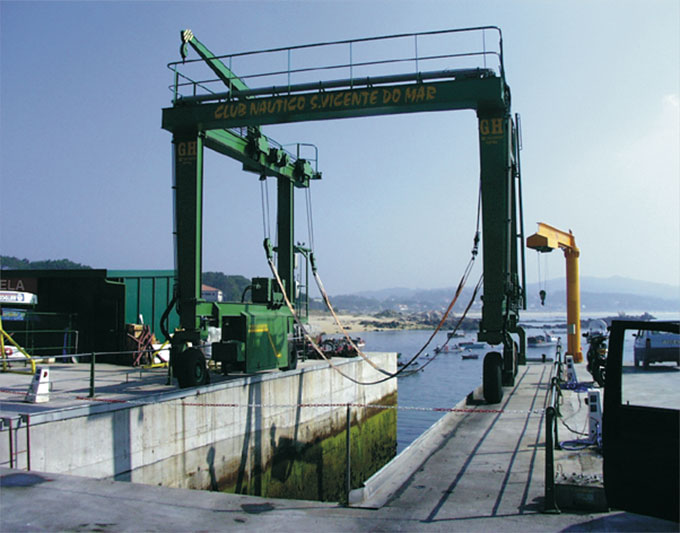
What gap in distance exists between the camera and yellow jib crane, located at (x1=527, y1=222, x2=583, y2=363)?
90.3 feet

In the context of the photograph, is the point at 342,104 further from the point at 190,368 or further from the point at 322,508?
the point at 322,508

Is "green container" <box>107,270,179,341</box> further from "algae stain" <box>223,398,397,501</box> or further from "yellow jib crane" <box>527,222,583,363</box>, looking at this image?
"yellow jib crane" <box>527,222,583,363</box>

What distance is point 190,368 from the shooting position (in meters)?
13.7

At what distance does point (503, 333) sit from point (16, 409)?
925cm

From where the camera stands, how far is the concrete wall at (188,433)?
31.9ft

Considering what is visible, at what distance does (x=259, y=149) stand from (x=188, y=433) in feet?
29.2

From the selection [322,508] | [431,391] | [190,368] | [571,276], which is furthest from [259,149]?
[431,391]

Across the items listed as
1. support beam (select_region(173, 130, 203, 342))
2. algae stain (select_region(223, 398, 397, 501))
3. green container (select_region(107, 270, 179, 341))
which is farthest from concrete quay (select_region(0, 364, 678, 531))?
green container (select_region(107, 270, 179, 341))

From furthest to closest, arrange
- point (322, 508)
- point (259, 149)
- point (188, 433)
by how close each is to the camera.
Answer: point (259, 149) < point (188, 433) < point (322, 508)

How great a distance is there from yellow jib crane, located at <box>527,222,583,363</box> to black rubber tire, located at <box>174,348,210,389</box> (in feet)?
59.8

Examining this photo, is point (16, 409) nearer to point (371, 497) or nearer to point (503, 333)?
point (371, 497)

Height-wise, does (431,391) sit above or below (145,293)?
below

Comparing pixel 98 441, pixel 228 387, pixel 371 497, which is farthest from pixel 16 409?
pixel 371 497

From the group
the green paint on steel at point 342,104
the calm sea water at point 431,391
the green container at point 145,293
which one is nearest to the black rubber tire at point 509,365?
the green paint on steel at point 342,104
